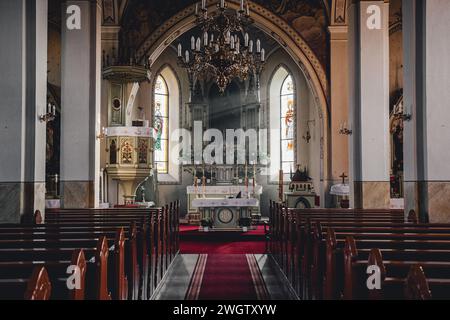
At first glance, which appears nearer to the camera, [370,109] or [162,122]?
[370,109]

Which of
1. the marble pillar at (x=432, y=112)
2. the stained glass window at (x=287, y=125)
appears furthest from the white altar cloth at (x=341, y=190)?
the marble pillar at (x=432, y=112)

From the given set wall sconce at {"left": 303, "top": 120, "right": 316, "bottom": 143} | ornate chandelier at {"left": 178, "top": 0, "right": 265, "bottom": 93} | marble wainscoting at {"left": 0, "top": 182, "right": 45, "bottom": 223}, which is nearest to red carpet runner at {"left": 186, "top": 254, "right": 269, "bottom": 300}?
marble wainscoting at {"left": 0, "top": 182, "right": 45, "bottom": 223}

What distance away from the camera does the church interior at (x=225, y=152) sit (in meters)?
3.45

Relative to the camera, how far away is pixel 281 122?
1655cm

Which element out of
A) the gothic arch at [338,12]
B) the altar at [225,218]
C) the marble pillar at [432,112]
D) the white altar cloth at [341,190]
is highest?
the gothic arch at [338,12]

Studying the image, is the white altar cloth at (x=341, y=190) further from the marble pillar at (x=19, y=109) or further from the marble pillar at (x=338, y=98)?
the marble pillar at (x=19, y=109)

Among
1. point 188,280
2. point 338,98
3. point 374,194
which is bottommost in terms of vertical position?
point 188,280

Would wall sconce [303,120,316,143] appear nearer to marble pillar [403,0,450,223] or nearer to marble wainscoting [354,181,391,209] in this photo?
marble wainscoting [354,181,391,209]

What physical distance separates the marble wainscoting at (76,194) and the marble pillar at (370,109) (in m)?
4.79

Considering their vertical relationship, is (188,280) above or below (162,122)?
below

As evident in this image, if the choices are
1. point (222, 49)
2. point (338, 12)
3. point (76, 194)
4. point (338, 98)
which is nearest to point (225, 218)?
point (76, 194)

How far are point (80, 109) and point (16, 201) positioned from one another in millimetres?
3454

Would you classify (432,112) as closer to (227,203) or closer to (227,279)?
(227,279)

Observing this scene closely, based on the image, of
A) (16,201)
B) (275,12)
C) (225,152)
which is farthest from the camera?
(225,152)
